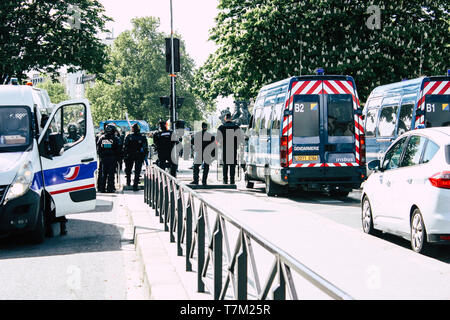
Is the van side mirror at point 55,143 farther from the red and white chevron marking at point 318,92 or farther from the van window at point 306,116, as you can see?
the van window at point 306,116

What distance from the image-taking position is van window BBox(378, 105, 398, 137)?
16.6 meters

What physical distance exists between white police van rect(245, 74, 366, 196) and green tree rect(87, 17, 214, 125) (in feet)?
210

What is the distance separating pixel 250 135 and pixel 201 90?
16.6 metres

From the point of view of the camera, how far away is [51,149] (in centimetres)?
960

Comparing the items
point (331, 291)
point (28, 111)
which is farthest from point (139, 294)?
point (28, 111)

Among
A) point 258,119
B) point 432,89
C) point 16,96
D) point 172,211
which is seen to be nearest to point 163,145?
point 258,119

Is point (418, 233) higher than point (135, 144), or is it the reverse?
point (135, 144)

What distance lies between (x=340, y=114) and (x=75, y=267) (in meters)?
8.66

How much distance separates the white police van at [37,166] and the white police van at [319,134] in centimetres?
552

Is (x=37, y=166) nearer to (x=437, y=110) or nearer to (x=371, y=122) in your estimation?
(x=437, y=110)

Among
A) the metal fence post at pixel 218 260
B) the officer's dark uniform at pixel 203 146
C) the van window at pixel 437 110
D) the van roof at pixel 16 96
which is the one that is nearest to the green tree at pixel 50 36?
the officer's dark uniform at pixel 203 146

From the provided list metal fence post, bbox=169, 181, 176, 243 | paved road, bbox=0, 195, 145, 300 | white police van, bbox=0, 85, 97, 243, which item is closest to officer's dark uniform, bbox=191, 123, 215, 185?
paved road, bbox=0, 195, 145, 300

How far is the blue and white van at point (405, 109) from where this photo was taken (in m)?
15.1

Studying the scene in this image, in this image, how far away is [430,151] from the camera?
8109 millimetres
